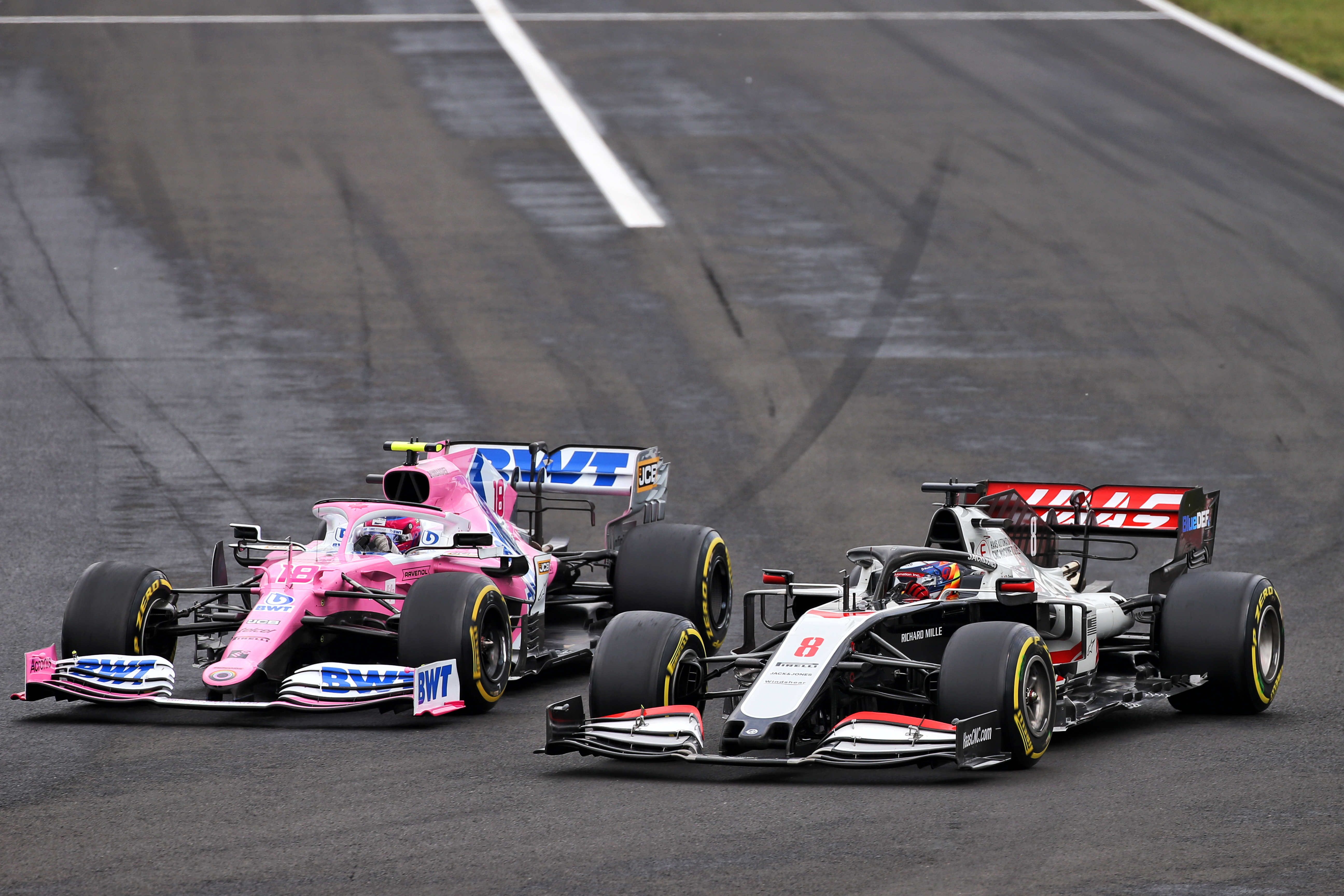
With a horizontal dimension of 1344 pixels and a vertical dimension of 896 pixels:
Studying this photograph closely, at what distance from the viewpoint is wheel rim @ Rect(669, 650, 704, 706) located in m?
11.5

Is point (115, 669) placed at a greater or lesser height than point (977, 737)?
greater

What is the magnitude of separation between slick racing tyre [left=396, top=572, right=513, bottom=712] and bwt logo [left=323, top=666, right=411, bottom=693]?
0.29 metres

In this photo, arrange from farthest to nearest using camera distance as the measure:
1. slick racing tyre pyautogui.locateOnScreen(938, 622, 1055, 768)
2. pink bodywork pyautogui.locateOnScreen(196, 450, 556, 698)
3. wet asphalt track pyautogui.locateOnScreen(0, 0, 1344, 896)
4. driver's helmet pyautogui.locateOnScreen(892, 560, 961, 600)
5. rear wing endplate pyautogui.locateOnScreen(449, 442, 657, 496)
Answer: rear wing endplate pyautogui.locateOnScreen(449, 442, 657, 496) → pink bodywork pyautogui.locateOnScreen(196, 450, 556, 698) → driver's helmet pyautogui.locateOnScreen(892, 560, 961, 600) → slick racing tyre pyautogui.locateOnScreen(938, 622, 1055, 768) → wet asphalt track pyautogui.locateOnScreen(0, 0, 1344, 896)

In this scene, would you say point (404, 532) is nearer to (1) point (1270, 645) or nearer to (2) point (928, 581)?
(2) point (928, 581)

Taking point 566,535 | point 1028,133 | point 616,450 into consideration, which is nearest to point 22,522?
point 566,535

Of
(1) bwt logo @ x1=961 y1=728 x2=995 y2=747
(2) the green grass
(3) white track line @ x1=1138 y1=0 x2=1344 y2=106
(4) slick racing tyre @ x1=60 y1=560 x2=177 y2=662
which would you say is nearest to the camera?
(1) bwt logo @ x1=961 y1=728 x2=995 y2=747

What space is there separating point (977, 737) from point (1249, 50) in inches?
1305

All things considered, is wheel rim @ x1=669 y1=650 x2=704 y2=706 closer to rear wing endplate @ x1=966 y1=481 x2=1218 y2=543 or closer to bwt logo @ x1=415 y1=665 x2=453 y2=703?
bwt logo @ x1=415 y1=665 x2=453 y2=703

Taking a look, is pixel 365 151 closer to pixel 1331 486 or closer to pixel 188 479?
pixel 188 479

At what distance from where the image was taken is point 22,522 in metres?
19.9

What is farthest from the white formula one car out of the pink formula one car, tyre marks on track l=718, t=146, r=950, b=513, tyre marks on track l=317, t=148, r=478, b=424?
tyre marks on track l=317, t=148, r=478, b=424

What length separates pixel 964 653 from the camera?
→ 10852 mm

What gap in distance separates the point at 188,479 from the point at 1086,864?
14.7 metres

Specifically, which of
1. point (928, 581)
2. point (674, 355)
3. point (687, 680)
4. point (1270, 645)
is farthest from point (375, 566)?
point (674, 355)
